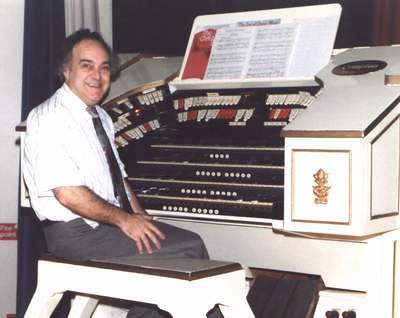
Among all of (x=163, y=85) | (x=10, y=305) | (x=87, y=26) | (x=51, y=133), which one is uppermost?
(x=87, y=26)

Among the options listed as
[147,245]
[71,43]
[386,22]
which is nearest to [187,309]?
[147,245]

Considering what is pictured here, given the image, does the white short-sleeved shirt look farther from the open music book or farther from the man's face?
the open music book

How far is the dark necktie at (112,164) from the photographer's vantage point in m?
2.98

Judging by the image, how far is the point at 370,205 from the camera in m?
2.52

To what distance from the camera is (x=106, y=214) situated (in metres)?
2.77

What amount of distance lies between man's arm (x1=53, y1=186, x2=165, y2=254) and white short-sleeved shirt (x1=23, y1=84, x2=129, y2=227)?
0.04 m

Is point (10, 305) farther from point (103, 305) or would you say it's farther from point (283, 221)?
point (283, 221)

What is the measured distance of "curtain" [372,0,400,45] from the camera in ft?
11.7

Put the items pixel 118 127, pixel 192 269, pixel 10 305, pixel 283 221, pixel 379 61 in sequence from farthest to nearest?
pixel 10 305
pixel 118 127
pixel 379 61
pixel 283 221
pixel 192 269

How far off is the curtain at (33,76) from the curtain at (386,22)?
1684mm

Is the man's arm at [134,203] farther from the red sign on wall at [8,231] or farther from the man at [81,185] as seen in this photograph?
the red sign on wall at [8,231]

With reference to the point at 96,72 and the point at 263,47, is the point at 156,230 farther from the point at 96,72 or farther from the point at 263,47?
the point at 263,47

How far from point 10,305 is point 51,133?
190 cm

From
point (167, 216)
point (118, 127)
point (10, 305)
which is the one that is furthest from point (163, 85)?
point (10, 305)
